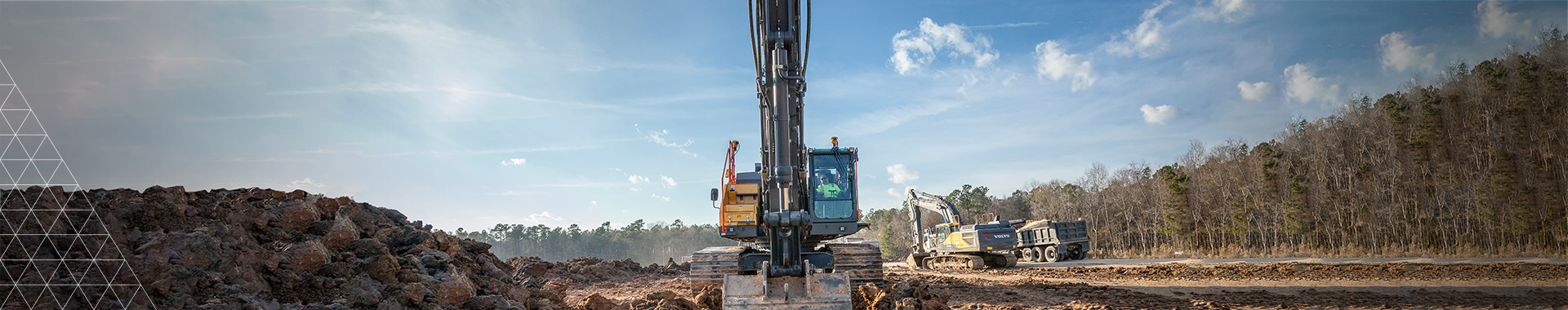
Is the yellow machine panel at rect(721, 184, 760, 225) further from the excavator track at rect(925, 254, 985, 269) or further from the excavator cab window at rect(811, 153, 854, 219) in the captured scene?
the excavator track at rect(925, 254, 985, 269)

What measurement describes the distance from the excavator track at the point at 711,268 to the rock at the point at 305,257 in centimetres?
476

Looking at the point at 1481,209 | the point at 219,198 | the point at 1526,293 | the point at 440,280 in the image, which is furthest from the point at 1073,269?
the point at 219,198

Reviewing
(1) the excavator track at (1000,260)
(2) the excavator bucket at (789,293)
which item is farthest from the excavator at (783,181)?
(1) the excavator track at (1000,260)

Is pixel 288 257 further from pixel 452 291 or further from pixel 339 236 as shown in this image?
pixel 452 291

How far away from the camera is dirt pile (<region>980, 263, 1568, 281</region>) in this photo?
13758 millimetres

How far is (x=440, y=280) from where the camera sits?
7.04 m

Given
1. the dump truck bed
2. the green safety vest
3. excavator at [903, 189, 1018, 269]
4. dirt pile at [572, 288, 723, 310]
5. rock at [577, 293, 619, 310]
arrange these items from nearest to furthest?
dirt pile at [572, 288, 723, 310] → rock at [577, 293, 619, 310] → the green safety vest → excavator at [903, 189, 1018, 269] → the dump truck bed

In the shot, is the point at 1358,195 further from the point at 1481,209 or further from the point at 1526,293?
the point at 1526,293

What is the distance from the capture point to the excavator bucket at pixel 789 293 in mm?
6473

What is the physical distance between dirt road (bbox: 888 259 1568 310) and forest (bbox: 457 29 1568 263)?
228 inches

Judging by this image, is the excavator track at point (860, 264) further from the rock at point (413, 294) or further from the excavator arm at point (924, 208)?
the excavator arm at point (924, 208)

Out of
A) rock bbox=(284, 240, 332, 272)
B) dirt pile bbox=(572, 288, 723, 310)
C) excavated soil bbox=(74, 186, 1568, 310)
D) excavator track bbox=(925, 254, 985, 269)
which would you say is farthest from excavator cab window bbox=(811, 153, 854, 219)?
excavator track bbox=(925, 254, 985, 269)

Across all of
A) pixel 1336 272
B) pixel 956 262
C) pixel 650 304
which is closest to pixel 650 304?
pixel 650 304

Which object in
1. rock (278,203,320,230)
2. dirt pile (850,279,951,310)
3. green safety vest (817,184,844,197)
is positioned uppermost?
green safety vest (817,184,844,197)
